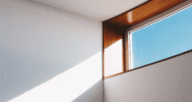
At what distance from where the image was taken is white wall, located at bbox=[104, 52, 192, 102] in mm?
A: 2629

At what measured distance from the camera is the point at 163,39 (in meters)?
3.72

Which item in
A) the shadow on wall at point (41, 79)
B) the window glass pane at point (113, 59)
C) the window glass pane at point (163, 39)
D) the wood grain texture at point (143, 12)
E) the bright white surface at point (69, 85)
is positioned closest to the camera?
the shadow on wall at point (41, 79)

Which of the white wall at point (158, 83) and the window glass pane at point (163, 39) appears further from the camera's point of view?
the window glass pane at point (163, 39)

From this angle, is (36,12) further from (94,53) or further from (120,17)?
(120,17)

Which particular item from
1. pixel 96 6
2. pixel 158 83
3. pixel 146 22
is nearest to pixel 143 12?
pixel 146 22

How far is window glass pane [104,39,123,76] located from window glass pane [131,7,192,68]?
10.2 inches

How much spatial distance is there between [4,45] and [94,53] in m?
1.48

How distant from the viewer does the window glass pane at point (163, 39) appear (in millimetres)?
3451

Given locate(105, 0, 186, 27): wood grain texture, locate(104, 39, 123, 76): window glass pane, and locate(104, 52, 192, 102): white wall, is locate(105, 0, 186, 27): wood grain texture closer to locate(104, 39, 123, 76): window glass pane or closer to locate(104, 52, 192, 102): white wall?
locate(104, 39, 123, 76): window glass pane

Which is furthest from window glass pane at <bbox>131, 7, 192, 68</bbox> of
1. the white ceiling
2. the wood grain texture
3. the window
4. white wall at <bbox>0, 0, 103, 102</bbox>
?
white wall at <bbox>0, 0, 103, 102</bbox>

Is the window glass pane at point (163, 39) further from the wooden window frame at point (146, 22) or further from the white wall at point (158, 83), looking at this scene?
the white wall at point (158, 83)

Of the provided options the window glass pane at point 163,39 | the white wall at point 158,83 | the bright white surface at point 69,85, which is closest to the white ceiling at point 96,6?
the window glass pane at point 163,39

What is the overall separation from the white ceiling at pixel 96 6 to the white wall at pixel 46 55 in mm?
115

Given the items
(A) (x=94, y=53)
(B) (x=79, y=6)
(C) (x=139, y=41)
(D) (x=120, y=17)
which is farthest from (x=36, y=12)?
(C) (x=139, y=41)
